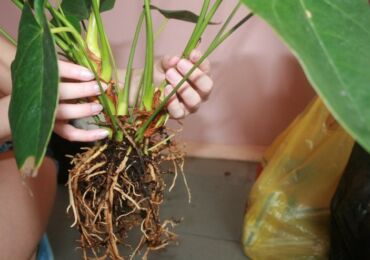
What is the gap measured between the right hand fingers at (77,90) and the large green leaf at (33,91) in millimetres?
138

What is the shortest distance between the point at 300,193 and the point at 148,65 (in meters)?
0.62

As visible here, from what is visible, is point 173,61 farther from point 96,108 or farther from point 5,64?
point 5,64

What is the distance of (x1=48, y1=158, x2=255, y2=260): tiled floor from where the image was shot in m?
1.07

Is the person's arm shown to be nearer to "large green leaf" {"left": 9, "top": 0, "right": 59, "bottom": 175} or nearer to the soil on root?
the soil on root

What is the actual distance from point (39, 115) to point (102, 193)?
1.02 feet

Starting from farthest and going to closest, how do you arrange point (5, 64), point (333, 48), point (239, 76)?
point (239, 76), point (5, 64), point (333, 48)

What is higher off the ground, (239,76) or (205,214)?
(239,76)

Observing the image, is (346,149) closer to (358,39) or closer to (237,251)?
(237,251)

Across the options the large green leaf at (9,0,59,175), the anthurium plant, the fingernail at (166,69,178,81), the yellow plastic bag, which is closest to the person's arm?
the anthurium plant

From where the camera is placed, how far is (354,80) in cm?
22

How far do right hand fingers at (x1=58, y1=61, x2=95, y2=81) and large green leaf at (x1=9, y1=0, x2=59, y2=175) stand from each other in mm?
140

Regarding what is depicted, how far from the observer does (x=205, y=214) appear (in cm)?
122

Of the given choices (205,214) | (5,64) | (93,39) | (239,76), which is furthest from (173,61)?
(239,76)

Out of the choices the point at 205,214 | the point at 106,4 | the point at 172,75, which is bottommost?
the point at 205,214
